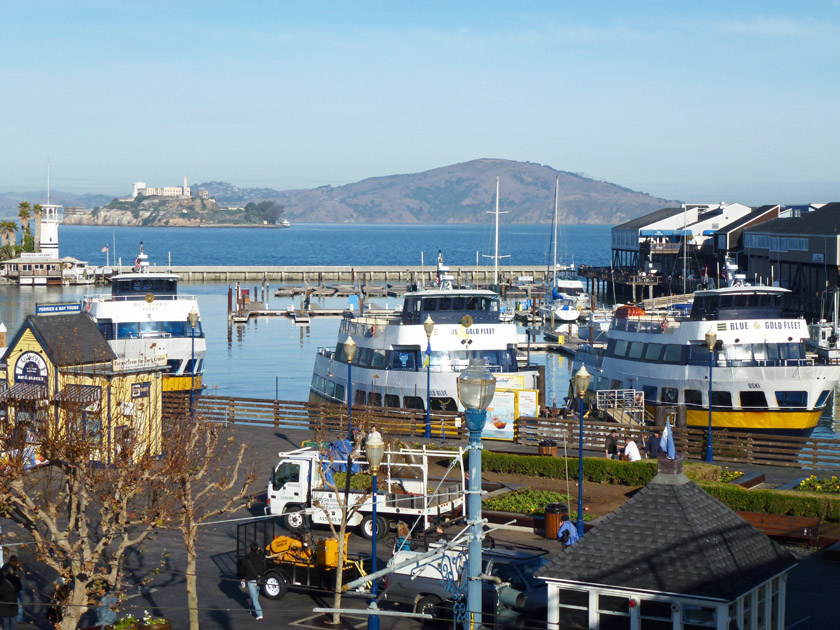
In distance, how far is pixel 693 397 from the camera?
4656cm

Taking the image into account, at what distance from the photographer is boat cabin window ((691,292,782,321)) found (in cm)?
4672

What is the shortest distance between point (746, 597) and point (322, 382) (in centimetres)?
3778

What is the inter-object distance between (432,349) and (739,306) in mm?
12975

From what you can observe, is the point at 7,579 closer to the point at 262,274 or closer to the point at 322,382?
the point at 322,382

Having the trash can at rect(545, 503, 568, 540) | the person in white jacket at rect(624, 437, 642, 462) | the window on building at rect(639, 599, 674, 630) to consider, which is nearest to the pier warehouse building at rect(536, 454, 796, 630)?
the window on building at rect(639, 599, 674, 630)

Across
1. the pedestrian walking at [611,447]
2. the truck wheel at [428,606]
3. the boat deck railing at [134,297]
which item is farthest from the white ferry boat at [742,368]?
the truck wheel at [428,606]

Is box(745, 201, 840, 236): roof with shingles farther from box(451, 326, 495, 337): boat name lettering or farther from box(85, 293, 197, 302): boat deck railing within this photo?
box(85, 293, 197, 302): boat deck railing

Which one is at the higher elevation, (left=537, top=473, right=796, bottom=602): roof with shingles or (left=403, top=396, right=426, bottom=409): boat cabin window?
(left=537, top=473, right=796, bottom=602): roof with shingles

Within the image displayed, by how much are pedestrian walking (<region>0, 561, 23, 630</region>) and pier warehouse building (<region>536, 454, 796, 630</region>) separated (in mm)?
9223

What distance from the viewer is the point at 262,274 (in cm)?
15600

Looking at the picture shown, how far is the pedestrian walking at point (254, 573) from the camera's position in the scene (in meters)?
21.3

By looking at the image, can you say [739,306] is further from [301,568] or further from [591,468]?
[301,568]

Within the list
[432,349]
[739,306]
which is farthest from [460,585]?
[739,306]

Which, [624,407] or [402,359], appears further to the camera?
[624,407]
